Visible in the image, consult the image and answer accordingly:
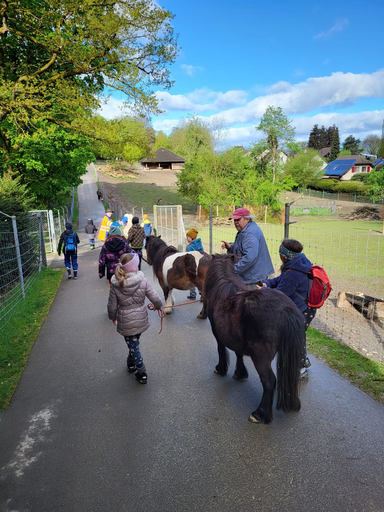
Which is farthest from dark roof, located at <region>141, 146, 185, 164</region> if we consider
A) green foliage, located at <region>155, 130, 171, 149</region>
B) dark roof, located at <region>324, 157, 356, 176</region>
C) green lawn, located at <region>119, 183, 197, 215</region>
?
dark roof, located at <region>324, 157, 356, 176</region>

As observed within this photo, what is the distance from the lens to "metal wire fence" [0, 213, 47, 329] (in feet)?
21.6

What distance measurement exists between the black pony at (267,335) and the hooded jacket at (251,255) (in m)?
0.87

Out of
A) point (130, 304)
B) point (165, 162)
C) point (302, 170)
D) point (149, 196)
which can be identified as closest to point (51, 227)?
point (130, 304)

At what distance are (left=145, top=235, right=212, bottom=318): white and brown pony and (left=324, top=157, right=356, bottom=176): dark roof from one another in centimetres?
6769

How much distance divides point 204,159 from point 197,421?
95.2ft

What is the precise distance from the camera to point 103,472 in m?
2.57

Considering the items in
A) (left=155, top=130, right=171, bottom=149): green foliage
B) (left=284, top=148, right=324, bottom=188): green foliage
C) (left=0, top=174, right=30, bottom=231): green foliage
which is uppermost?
(left=155, top=130, right=171, bottom=149): green foliage

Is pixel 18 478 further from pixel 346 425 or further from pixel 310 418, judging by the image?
pixel 346 425

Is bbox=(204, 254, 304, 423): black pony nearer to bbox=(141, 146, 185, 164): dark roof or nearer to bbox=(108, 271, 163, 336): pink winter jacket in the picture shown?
bbox=(108, 271, 163, 336): pink winter jacket

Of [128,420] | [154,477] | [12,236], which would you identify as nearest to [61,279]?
[12,236]

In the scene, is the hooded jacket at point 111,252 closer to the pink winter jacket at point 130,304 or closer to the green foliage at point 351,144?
the pink winter jacket at point 130,304

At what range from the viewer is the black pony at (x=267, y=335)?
283 centimetres

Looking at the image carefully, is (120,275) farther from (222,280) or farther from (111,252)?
(111,252)

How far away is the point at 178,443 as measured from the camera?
9.41 ft
